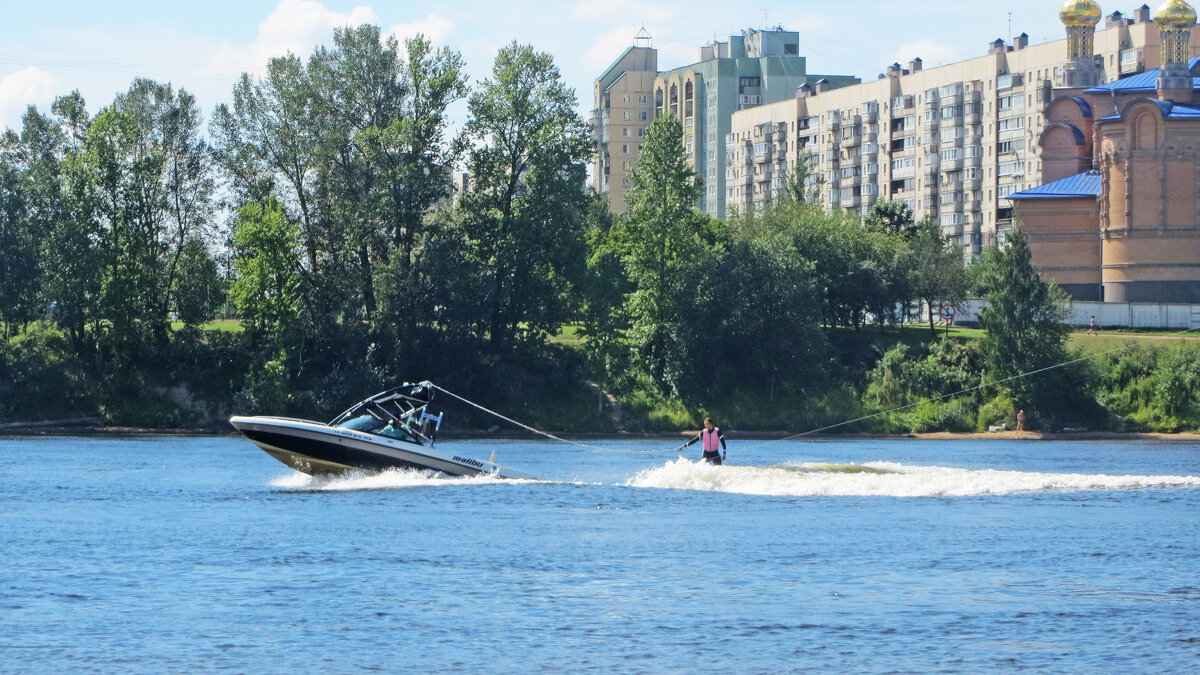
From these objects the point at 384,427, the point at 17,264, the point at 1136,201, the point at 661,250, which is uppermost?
the point at 1136,201

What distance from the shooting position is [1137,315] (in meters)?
92.7

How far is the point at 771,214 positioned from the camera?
105m

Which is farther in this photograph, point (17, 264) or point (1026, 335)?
point (17, 264)

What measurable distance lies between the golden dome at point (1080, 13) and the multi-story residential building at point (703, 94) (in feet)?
177

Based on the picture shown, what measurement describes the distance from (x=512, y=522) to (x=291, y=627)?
13463mm

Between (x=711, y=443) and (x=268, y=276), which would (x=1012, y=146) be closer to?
(x=268, y=276)

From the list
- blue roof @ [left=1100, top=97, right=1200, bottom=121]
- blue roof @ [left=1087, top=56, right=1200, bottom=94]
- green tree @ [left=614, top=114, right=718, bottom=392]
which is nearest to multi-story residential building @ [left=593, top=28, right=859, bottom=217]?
blue roof @ [left=1087, top=56, right=1200, bottom=94]

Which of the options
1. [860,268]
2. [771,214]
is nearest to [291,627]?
[860,268]

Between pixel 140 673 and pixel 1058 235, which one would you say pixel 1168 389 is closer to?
pixel 1058 235

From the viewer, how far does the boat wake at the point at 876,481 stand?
43281 mm

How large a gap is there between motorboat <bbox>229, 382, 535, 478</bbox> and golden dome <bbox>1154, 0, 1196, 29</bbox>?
7489cm

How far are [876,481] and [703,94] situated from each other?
139079 mm

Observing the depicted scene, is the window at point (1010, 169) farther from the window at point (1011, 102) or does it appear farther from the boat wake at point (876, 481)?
the boat wake at point (876, 481)

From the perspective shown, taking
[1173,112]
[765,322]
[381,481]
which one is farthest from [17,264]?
[1173,112]
